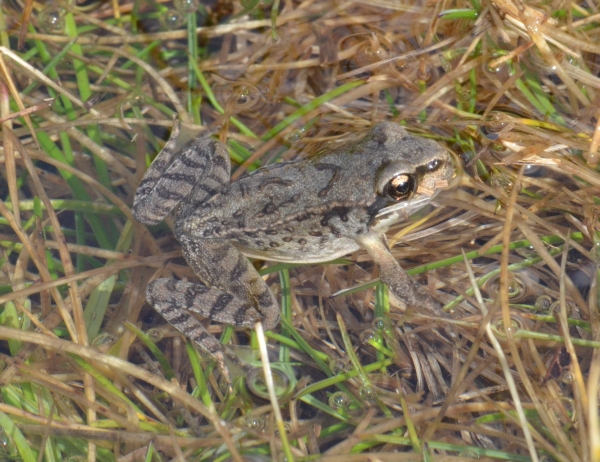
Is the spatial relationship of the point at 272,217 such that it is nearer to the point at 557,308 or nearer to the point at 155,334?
the point at 155,334

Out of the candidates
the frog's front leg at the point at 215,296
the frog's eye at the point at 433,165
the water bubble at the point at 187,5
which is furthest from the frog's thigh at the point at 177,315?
the water bubble at the point at 187,5

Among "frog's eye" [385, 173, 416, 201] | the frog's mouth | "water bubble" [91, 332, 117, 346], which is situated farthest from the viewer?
"water bubble" [91, 332, 117, 346]

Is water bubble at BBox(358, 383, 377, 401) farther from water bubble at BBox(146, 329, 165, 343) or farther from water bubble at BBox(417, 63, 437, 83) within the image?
water bubble at BBox(417, 63, 437, 83)

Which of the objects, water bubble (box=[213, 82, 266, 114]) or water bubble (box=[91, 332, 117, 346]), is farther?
water bubble (box=[213, 82, 266, 114])

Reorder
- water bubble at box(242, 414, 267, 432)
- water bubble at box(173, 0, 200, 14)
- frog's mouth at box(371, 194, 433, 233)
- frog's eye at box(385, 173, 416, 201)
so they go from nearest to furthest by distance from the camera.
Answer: frog's eye at box(385, 173, 416, 201) < water bubble at box(242, 414, 267, 432) < frog's mouth at box(371, 194, 433, 233) < water bubble at box(173, 0, 200, 14)

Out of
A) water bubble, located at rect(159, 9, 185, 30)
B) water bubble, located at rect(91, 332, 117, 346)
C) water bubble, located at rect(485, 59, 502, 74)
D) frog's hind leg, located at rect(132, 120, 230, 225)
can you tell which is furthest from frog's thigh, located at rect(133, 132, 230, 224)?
water bubble, located at rect(485, 59, 502, 74)

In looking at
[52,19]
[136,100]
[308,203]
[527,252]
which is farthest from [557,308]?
[52,19]

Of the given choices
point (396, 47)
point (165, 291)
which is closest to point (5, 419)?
point (165, 291)
